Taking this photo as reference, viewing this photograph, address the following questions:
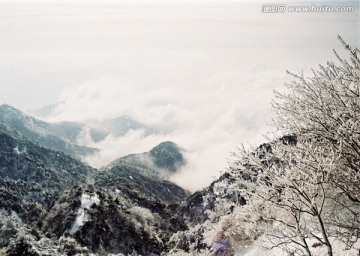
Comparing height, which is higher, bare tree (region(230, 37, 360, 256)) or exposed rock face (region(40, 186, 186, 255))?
exposed rock face (region(40, 186, 186, 255))

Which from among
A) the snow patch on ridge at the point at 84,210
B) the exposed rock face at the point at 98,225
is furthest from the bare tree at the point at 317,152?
the snow patch on ridge at the point at 84,210

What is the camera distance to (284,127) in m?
14.2

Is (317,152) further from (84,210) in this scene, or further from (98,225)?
(84,210)

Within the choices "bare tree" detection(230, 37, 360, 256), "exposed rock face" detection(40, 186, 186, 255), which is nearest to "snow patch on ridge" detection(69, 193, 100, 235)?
"exposed rock face" detection(40, 186, 186, 255)

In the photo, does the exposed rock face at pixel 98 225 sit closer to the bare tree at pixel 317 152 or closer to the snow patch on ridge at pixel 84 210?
the snow patch on ridge at pixel 84 210

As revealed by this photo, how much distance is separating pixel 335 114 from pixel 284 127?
8.90ft

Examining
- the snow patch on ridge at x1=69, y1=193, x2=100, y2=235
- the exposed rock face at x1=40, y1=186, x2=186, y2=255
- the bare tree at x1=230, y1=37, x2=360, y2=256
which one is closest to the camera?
the bare tree at x1=230, y1=37, x2=360, y2=256

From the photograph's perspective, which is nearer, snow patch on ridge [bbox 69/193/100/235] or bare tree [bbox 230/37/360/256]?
bare tree [bbox 230/37/360/256]

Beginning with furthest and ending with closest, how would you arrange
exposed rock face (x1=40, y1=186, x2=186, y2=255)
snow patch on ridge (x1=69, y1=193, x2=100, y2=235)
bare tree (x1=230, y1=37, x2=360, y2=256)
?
1. snow patch on ridge (x1=69, y1=193, x2=100, y2=235)
2. exposed rock face (x1=40, y1=186, x2=186, y2=255)
3. bare tree (x1=230, y1=37, x2=360, y2=256)

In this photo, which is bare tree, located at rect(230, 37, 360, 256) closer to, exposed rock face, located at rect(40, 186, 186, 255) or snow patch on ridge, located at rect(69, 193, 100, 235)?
exposed rock face, located at rect(40, 186, 186, 255)

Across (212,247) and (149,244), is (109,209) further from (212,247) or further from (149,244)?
(212,247)

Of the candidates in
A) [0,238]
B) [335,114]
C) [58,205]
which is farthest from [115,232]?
[335,114]

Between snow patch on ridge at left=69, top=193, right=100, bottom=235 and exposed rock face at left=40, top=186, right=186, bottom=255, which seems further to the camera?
snow patch on ridge at left=69, top=193, right=100, bottom=235

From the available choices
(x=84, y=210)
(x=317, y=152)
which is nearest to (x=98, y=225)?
(x=84, y=210)
